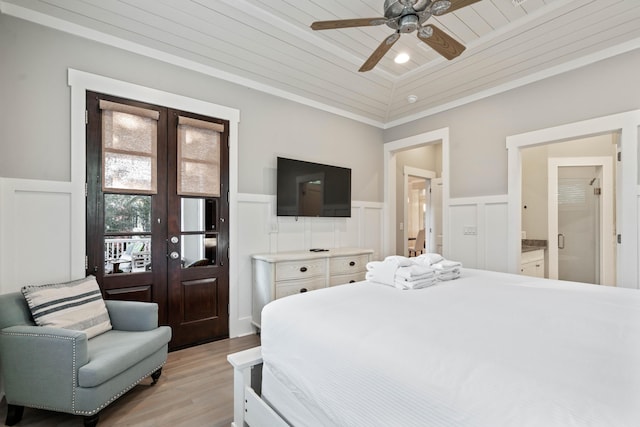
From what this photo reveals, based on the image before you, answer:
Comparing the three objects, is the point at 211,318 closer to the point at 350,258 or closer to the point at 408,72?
the point at 350,258

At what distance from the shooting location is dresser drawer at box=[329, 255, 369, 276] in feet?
11.9

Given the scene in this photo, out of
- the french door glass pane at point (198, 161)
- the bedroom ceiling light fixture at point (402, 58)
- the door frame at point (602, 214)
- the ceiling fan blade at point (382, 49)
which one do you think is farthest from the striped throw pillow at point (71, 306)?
the door frame at point (602, 214)

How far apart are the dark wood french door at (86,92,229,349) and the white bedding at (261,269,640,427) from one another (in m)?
1.74

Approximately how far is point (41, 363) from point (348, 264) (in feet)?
9.14

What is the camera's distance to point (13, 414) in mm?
1863

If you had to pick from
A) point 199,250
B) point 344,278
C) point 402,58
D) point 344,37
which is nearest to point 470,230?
point 344,278

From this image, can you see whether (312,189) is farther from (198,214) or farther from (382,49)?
(382,49)

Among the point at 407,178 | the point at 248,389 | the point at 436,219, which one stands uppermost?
the point at 407,178

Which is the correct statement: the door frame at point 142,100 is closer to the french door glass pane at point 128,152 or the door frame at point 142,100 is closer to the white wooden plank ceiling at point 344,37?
the french door glass pane at point 128,152

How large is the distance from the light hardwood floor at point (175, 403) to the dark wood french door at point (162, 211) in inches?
21.2

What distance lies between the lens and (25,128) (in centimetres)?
233

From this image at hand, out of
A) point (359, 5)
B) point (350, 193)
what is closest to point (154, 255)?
point (350, 193)

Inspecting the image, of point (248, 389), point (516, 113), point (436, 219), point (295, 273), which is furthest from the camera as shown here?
point (436, 219)

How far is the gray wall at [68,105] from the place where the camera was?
7.52ft
